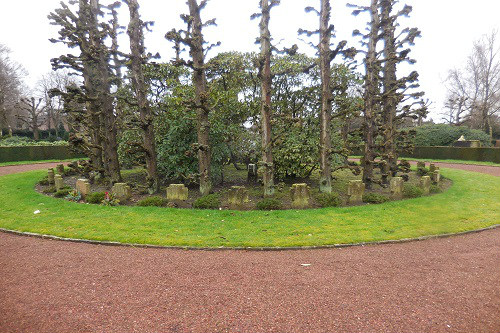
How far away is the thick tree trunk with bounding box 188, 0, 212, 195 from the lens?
9.83 m

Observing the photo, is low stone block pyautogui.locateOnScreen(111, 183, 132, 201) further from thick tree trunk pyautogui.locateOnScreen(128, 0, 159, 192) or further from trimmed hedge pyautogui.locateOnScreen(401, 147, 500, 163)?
trimmed hedge pyautogui.locateOnScreen(401, 147, 500, 163)

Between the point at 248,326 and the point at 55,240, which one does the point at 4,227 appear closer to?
the point at 55,240

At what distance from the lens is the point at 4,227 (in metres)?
7.39

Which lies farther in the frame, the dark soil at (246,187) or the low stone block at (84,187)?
the low stone block at (84,187)

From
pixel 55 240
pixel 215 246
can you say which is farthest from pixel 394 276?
pixel 55 240

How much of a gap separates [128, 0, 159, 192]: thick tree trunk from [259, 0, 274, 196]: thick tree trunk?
4.62m

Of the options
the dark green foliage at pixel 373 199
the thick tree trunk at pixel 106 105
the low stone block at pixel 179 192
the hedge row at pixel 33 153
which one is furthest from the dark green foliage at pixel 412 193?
the hedge row at pixel 33 153

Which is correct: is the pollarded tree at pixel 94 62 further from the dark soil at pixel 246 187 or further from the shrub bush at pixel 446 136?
the shrub bush at pixel 446 136

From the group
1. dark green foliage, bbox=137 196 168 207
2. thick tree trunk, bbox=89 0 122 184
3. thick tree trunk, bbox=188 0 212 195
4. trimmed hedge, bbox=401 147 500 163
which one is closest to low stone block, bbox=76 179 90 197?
thick tree trunk, bbox=89 0 122 184

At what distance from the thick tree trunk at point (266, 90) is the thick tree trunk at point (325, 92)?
2282mm

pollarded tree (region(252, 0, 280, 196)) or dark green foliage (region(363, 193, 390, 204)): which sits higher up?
pollarded tree (region(252, 0, 280, 196))

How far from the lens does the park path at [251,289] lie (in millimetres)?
3471

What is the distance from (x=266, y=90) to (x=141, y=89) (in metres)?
5.06

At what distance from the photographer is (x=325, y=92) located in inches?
424
